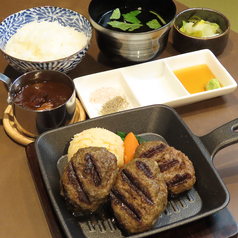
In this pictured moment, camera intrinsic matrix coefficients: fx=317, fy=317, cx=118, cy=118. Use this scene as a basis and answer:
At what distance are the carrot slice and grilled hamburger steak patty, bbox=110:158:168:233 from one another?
275 millimetres

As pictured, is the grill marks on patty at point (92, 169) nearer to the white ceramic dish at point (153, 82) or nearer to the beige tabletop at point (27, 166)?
the beige tabletop at point (27, 166)

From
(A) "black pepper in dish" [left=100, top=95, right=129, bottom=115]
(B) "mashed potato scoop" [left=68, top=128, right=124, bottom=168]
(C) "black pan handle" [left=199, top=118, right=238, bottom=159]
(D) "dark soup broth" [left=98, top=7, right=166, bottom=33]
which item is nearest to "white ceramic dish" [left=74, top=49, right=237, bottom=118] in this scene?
(A) "black pepper in dish" [left=100, top=95, right=129, bottom=115]

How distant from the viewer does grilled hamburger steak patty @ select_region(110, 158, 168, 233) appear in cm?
142

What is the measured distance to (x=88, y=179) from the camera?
4.99 feet

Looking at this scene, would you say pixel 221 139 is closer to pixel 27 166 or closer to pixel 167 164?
pixel 167 164

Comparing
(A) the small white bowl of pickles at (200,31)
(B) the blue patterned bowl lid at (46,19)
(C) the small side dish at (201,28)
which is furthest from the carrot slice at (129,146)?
(C) the small side dish at (201,28)

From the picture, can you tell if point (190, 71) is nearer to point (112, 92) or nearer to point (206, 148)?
point (112, 92)

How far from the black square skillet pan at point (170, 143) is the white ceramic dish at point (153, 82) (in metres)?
0.35

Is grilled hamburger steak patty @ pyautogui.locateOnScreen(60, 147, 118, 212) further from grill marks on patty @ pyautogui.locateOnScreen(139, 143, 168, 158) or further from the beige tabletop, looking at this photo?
the beige tabletop

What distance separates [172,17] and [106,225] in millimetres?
1760

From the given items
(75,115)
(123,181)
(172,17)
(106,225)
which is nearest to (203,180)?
(123,181)

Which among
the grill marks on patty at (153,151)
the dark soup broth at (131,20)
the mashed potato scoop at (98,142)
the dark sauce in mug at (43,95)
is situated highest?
the dark soup broth at (131,20)

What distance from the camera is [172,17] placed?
8.48 feet

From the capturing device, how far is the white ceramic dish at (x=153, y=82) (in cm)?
236
